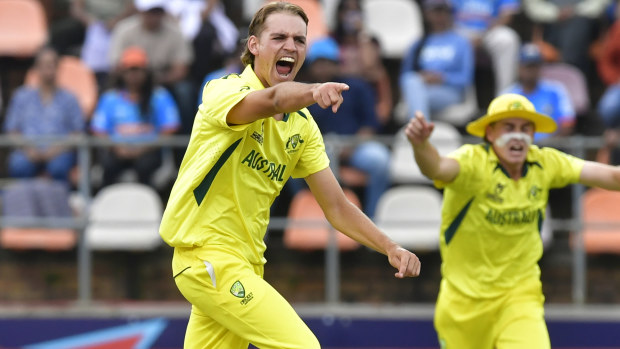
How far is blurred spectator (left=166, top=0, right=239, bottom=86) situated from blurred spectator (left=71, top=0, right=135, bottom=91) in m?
0.68

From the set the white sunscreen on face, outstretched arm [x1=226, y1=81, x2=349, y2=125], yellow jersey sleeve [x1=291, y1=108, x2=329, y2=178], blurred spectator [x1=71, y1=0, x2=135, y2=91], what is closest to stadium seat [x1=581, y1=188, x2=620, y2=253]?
the white sunscreen on face

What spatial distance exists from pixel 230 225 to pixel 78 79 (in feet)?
22.2

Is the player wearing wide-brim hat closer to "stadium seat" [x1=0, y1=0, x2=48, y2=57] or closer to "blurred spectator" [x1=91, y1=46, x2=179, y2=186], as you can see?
"blurred spectator" [x1=91, y1=46, x2=179, y2=186]

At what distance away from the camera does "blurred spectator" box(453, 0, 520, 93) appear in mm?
11781

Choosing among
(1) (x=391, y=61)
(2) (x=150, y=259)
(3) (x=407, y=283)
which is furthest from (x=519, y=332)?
(1) (x=391, y=61)

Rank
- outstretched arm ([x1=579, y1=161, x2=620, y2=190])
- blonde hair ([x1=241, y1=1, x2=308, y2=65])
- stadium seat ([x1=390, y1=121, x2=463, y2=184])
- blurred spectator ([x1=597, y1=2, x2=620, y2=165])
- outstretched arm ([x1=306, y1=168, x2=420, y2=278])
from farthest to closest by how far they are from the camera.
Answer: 1. blurred spectator ([x1=597, y1=2, x2=620, y2=165])
2. stadium seat ([x1=390, y1=121, x2=463, y2=184])
3. outstretched arm ([x1=579, y1=161, x2=620, y2=190])
4. outstretched arm ([x1=306, y1=168, x2=420, y2=278])
5. blonde hair ([x1=241, y1=1, x2=308, y2=65])

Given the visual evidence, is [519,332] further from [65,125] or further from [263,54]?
[65,125]

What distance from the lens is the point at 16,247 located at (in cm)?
1021

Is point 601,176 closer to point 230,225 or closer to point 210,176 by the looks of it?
point 230,225

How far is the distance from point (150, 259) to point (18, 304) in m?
1.30

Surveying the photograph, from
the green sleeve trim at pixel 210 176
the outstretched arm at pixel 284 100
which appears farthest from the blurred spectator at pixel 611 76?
the outstretched arm at pixel 284 100

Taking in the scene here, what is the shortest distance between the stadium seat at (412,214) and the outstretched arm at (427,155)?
268 cm

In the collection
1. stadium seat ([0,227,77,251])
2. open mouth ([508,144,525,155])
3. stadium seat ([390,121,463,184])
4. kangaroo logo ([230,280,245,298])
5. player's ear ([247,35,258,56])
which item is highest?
player's ear ([247,35,258,56])

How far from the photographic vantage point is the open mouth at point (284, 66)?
18.0 feet
